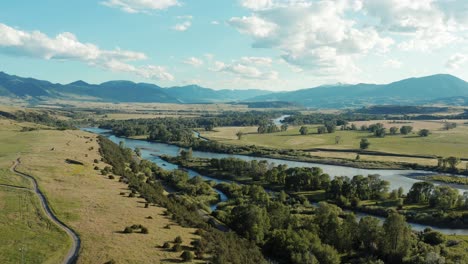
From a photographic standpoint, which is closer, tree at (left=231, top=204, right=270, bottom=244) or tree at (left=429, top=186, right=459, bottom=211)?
tree at (left=231, top=204, right=270, bottom=244)

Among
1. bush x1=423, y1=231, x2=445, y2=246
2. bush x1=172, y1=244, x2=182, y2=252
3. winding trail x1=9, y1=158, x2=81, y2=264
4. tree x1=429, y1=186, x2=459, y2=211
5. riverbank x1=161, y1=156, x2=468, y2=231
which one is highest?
winding trail x1=9, y1=158, x2=81, y2=264

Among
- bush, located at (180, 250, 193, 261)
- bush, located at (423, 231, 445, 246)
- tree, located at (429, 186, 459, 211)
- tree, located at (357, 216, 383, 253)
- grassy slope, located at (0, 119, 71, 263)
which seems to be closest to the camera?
grassy slope, located at (0, 119, 71, 263)

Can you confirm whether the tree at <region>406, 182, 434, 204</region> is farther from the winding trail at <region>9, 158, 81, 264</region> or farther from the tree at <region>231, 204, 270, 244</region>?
the winding trail at <region>9, 158, 81, 264</region>

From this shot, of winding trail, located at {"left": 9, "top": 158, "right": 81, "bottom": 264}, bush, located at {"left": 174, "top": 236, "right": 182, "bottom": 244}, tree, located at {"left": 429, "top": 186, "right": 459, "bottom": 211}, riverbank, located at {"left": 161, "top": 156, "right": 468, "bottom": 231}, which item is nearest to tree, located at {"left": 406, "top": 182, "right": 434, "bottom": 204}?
tree, located at {"left": 429, "top": 186, "right": 459, "bottom": 211}

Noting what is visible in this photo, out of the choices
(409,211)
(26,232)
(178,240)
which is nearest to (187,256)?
(178,240)

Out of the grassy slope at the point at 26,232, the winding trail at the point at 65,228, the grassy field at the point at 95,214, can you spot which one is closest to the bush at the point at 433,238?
the grassy field at the point at 95,214

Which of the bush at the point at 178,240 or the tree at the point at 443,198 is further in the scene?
the tree at the point at 443,198

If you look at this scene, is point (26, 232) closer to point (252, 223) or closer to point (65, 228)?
point (65, 228)

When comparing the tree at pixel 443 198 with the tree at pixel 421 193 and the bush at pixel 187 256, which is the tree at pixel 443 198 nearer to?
the tree at pixel 421 193
